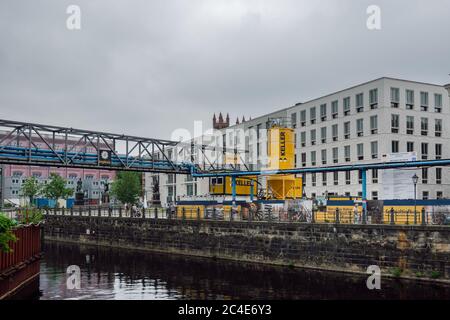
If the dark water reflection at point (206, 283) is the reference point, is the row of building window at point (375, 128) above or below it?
above

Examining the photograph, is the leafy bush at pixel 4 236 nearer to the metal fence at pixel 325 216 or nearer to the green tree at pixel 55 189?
the metal fence at pixel 325 216

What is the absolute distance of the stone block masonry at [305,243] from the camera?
26641mm

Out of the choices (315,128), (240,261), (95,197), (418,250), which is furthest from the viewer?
(95,197)

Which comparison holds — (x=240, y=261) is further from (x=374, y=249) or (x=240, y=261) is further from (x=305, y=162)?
(x=305, y=162)

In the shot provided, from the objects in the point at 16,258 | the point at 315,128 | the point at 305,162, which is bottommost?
the point at 16,258

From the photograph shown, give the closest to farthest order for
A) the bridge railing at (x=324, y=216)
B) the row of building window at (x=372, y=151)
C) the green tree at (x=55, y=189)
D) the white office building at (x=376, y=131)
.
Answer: the bridge railing at (x=324, y=216)
the white office building at (x=376, y=131)
the row of building window at (x=372, y=151)
the green tree at (x=55, y=189)

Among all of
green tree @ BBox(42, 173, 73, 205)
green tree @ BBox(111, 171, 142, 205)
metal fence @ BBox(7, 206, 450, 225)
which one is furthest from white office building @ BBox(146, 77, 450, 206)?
green tree @ BBox(42, 173, 73, 205)

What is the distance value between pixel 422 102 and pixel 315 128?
1385 centimetres

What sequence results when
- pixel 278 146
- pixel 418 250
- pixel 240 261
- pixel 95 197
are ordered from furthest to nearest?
1. pixel 95 197
2. pixel 278 146
3. pixel 240 261
4. pixel 418 250

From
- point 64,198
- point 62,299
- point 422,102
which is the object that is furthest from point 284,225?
point 64,198

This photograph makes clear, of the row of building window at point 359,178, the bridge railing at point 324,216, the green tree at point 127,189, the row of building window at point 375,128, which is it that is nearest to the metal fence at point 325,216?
the bridge railing at point 324,216

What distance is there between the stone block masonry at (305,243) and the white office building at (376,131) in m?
21.1

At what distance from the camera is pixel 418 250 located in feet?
87.9

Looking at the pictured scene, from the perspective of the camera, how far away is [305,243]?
3216 cm
